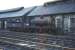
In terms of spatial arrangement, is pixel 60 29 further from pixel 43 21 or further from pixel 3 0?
pixel 3 0

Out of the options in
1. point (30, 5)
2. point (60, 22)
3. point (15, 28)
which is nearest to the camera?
point (60, 22)

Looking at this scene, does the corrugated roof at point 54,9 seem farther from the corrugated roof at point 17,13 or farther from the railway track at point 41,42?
the railway track at point 41,42

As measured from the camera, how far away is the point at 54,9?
7.69 m

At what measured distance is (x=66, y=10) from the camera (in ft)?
23.5

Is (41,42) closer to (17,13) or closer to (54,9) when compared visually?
(54,9)

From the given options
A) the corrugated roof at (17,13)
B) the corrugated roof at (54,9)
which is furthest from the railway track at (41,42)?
the corrugated roof at (17,13)

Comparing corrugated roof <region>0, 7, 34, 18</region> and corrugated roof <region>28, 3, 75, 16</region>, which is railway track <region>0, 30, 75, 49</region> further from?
corrugated roof <region>0, 7, 34, 18</region>

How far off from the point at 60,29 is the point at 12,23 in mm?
2916

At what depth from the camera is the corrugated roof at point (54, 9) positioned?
23.6ft

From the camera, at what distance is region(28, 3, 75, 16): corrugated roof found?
23.6 feet

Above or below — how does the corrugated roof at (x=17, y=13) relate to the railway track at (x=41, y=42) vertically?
above

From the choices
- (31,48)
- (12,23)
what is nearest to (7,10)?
(12,23)

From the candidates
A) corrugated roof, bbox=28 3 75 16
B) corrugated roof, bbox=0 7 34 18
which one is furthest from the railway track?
corrugated roof, bbox=0 7 34 18

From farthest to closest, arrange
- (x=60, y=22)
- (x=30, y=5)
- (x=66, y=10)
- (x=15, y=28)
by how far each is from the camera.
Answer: (x=30, y=5) < (x=15, y=28) < (x=60, y=22) < (x=66, y=10)
